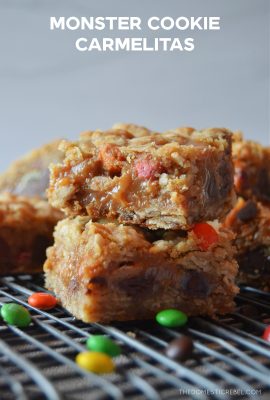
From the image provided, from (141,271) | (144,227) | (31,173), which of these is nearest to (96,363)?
(141,271)

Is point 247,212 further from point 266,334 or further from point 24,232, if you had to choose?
point 24,232

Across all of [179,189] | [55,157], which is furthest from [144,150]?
[55,157]

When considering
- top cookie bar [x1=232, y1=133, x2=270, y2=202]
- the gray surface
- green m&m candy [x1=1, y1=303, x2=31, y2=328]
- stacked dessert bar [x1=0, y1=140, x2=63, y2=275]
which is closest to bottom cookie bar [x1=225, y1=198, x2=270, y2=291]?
top cookie bar [x1=232, y1=133, x2=270, y2=202]

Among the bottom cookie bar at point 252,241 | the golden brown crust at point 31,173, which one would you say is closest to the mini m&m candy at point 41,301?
the bottom cookie bar at point 252,241

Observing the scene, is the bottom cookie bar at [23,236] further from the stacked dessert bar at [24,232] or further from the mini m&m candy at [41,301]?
the mini m&m candy at [41,301]

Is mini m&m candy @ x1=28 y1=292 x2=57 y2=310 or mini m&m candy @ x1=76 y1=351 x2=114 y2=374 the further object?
mini m&m candy @ x1=28 y1=292 x2=57 y2=310

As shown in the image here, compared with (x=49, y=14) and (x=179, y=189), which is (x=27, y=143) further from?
(x=179, y=189)

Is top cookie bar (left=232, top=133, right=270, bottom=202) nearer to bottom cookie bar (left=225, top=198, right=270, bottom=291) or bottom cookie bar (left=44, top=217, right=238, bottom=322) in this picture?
bottom cookie bar (left=225, top=198, right=270, bottom=291)
